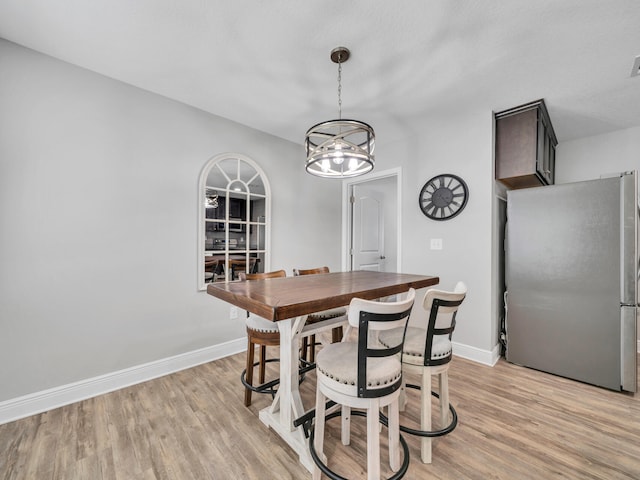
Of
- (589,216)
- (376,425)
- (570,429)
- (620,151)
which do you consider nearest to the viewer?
(376,425)

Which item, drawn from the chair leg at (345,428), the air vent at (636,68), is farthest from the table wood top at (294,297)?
the air vent at (636,68)

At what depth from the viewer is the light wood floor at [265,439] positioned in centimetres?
141

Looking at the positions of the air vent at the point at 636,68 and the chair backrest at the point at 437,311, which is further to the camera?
the air vent at the point at 636,68

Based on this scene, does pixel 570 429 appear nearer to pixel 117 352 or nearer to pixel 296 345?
pixel 296 345

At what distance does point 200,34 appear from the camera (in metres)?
1.77

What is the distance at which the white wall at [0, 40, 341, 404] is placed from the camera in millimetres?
1853

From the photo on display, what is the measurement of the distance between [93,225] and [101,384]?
127 centimetres

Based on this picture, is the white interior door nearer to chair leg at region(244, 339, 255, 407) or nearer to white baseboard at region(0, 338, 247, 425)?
white baseboard at region(0, 338, 247, 425)

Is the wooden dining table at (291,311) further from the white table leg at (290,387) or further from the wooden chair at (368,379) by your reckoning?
the wooden chair at (368,379)

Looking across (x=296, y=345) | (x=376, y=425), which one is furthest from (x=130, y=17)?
→ (x=376, y=425)

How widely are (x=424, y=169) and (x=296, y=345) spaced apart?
8.39ft

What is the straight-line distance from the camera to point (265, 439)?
1.63 metres

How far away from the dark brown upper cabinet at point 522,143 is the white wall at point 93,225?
2.84 metres

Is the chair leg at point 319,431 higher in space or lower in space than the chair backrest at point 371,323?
lower
